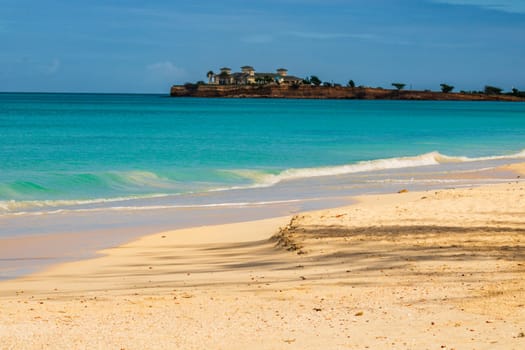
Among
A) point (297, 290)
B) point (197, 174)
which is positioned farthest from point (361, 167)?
point (297, 290)

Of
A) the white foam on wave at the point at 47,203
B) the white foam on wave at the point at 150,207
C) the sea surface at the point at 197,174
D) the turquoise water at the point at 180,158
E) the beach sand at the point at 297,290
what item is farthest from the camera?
the turquoise water at the point at 180,158

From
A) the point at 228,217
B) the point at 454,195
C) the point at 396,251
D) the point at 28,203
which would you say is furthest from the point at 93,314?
the point at 28,203

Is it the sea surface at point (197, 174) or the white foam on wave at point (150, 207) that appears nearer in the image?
the sea surface at point (197, 174)

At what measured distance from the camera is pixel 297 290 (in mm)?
9227

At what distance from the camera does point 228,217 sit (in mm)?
17953

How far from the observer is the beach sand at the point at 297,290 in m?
7.33

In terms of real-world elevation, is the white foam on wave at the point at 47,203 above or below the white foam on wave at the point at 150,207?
below

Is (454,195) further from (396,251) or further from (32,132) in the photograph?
(32,132)

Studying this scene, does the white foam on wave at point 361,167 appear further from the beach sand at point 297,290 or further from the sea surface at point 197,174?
the beach sand at point 297,290

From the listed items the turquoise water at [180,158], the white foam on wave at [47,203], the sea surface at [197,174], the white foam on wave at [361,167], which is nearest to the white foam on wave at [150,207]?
the sea surface at [197,174]

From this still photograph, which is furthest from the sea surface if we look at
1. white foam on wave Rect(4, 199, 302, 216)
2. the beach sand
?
the beach sand

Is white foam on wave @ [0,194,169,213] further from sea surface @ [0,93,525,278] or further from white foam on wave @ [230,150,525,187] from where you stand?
white foam on wave @ [230,150,525,187]

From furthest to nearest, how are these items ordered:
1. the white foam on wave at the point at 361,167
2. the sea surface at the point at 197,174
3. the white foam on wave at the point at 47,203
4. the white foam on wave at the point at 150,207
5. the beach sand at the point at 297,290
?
the white foam on wave at the point at 361,167
the white foam on wave at the point at 47,203
the white foam on wave at the point at 150,207
the sea surface at the point at 197,174
the beach sand at the point at 297,290

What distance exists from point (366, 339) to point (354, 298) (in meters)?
1.57
